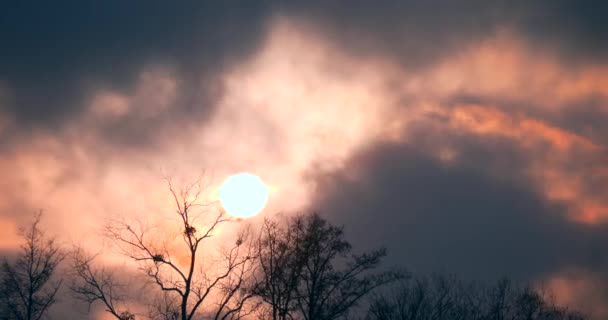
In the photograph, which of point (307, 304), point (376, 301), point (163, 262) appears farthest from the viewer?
point (376, 301)

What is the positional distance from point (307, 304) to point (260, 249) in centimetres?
724

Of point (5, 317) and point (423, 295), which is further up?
point (423, 295)

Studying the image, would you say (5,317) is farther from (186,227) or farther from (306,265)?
(306,265)

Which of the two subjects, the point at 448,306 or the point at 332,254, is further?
the point at 448,306

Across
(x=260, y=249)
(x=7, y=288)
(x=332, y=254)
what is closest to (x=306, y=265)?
(x=332, y=254)

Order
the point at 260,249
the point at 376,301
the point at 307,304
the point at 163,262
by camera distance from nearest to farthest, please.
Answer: the point at 163,262 → the point at 260,249 → the point at 307,304 → the point at 376,301

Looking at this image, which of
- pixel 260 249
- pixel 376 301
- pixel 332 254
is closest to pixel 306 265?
pixel 332 254

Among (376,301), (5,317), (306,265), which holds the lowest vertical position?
(5,317)

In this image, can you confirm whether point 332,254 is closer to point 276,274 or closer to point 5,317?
point 276,274

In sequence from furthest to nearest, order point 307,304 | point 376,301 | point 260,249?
point 376,301 < point 307,304 < point 260,249

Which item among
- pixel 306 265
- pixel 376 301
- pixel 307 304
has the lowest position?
pixel 307 304

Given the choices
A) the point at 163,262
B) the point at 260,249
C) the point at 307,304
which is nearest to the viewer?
the point at 163,262

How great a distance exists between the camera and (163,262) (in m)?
31.3

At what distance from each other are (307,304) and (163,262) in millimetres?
12756
